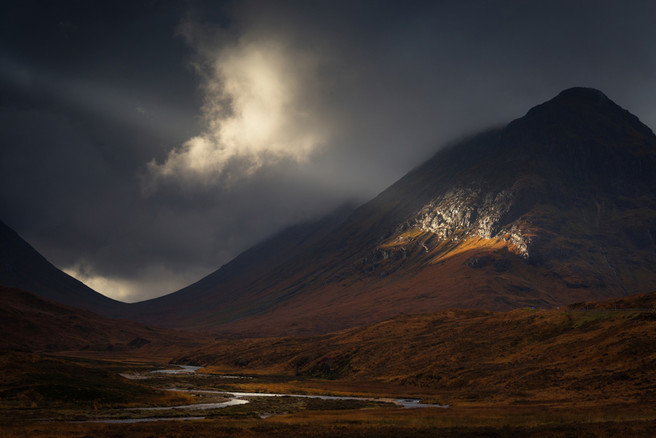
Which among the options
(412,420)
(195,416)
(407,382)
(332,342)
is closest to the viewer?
(412,420)

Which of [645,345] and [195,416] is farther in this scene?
[645,345]

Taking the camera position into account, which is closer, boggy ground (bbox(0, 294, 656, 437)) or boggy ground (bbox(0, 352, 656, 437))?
boggy ground (bbox(0, 352, 656, 437))

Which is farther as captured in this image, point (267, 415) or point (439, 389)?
point (439, 389)

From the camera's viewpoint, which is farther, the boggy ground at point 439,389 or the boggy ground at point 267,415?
the boggy ground at point 439,389

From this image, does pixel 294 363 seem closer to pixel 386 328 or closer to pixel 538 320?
pixel 386 328

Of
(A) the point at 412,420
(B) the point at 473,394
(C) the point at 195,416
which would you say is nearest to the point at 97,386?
(C) the point at 195,416

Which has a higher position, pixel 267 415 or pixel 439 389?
pixel 267 415

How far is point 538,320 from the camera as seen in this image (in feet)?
427

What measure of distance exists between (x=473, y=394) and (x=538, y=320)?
164ft

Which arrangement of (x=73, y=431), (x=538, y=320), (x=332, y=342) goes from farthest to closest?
(x=332, y=342), (x=538, y=320), (x=73, y=431)

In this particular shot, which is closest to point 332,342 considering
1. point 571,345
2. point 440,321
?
point 440,321

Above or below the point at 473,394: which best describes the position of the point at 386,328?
above

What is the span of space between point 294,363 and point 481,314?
67.2 m

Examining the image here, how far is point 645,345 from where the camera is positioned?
3342 inches
